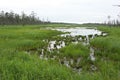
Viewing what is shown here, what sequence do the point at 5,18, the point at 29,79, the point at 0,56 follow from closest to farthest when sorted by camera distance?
1. the point at 29,79
2. the point at 0,56
3. the point at 5,18

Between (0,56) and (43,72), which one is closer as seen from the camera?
(43,72)

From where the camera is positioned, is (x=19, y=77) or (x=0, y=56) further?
(x=0, y=56)

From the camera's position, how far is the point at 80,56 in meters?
17.7

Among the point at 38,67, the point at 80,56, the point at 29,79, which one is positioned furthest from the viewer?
the point at 80,56

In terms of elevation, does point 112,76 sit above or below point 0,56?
below

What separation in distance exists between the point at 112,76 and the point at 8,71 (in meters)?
4.49

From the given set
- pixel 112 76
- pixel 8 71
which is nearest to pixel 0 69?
Result: pixel 8 71

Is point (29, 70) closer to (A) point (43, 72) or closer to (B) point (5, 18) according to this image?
(A) point (43, 72)

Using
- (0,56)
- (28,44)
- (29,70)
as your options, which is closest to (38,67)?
(29,70)

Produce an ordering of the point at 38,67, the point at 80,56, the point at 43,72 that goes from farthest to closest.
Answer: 1. the point at 80,56
2. the point at 38,67
3. the point at 43,72

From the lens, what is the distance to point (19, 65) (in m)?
9.66

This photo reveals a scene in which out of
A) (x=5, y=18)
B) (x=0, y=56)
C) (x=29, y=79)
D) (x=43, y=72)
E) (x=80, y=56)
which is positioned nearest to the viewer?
(x=29, y=79)

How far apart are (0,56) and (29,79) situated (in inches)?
136

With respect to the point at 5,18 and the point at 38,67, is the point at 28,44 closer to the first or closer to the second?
the point at 38,67
